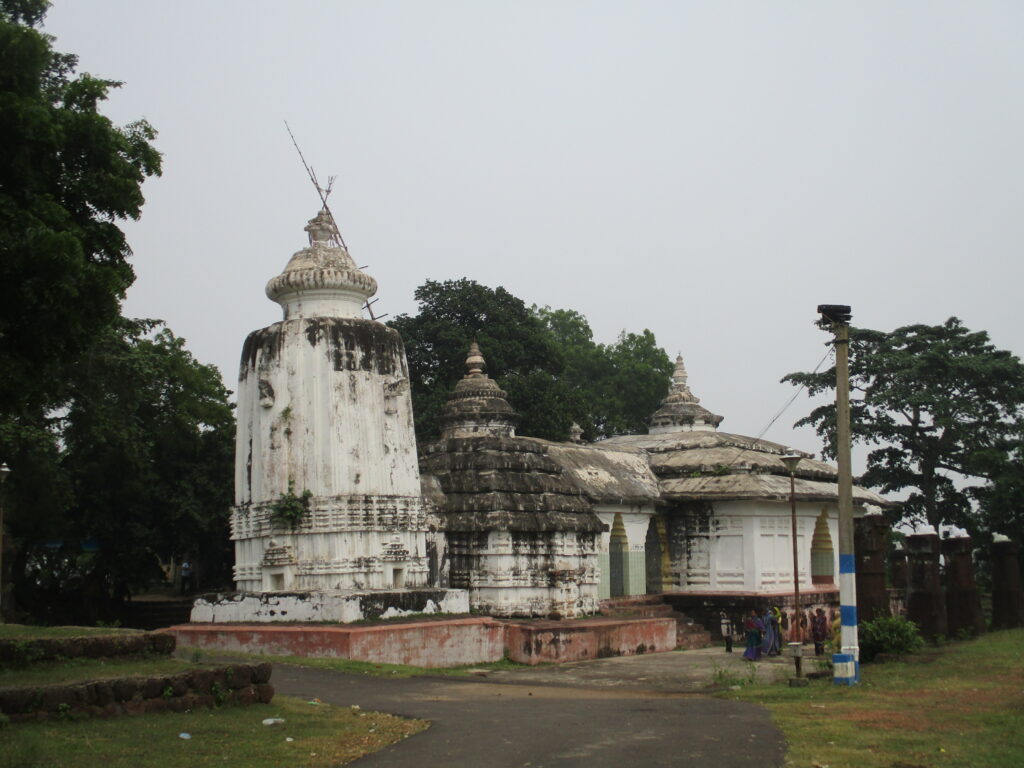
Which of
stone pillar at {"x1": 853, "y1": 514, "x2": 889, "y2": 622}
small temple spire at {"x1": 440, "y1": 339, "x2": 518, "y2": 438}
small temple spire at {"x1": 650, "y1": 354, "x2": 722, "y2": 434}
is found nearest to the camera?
stone pillar at {"x1": 853, "y1": 514, "x2": 889, "y2": 622}

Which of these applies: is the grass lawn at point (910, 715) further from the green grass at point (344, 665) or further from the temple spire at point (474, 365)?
the temple spire at point (474, 365)

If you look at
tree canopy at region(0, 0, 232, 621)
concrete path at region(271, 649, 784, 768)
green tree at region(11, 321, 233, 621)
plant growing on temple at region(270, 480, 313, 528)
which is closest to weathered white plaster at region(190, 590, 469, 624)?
plant growing on temple at region(270, 480, 313, 528)

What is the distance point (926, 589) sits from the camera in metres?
23.3

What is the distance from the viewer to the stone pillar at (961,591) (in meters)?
25.5

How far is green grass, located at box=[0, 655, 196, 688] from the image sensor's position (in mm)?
10406

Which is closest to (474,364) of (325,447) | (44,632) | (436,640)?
(325,447)

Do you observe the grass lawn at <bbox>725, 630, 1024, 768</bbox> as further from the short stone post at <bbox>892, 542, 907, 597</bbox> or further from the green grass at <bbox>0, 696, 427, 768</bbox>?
the short stone post at <bbox>892, 542, 907, 597</bbox>

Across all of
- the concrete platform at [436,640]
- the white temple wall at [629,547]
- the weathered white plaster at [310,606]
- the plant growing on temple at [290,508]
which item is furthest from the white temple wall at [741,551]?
the plant growing on temple at [290,508]

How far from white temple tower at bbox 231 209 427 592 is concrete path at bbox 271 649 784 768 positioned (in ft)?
13.6

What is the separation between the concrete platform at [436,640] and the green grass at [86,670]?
243 inches

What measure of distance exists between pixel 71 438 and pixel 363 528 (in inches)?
393

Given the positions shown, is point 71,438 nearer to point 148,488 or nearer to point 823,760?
point 148,488

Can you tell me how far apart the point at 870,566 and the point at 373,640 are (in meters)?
9.05

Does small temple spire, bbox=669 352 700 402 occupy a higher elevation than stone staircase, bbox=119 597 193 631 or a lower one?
higher
